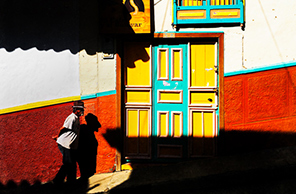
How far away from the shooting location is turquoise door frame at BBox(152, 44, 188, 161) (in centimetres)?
505

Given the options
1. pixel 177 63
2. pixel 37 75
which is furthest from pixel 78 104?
pixel 177 63

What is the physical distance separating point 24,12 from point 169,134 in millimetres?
3702

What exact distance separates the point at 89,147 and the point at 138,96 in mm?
1370

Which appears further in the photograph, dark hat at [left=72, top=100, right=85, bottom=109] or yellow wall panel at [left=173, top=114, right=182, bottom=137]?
yellow wall panel at [left=173, top=114, right=182, bottom=137]

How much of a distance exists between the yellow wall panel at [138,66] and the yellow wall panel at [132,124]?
0.59 metres

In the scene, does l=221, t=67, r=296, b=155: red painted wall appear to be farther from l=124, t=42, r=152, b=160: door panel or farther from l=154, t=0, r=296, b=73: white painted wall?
l=124, t=42, r=152, b=160: door panel

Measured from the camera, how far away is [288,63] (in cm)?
485

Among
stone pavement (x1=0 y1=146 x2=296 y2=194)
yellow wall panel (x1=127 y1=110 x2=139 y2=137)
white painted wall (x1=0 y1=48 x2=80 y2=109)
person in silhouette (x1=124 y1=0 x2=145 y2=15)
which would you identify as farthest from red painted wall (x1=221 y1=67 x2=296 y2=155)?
white painted wall (x1=0 y1=48 x2=80 y2=109)

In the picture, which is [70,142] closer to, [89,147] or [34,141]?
[89,147]

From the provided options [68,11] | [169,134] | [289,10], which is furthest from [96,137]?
[289,10]

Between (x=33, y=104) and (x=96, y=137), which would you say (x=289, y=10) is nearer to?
(x=96, y=137)

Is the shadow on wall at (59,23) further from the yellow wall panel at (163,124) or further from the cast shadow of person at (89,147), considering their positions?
the yellow wall panel at (163,124)

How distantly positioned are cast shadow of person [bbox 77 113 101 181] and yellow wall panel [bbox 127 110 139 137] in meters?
0.59

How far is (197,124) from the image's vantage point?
16.5 feet
